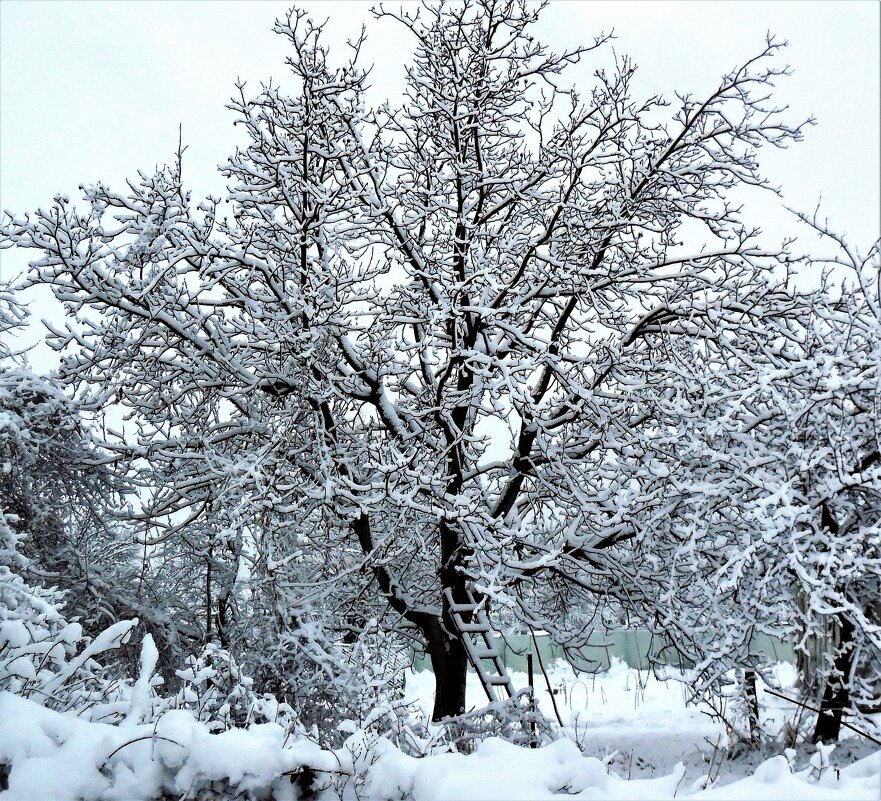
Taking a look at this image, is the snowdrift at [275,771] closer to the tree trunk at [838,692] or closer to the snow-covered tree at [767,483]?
the snow-covered tree at [767,483]

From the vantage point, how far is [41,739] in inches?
102

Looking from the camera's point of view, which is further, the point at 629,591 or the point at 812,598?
the point at 629,591

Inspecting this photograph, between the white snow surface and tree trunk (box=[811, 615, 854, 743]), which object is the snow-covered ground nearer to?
the white snow surface

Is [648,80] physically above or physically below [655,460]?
above

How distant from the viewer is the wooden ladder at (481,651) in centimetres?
572

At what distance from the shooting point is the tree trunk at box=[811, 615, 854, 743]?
5.58 metres

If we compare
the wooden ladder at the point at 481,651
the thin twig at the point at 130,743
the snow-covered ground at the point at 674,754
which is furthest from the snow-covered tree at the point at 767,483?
the thin twig at the point at 130,743

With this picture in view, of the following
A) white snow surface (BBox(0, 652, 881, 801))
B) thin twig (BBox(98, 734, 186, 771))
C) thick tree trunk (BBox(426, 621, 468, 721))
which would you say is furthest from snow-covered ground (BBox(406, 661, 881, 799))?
thin twig (BBox(98, 734, 186, 771))

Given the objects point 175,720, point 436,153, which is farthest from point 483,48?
point 175,720

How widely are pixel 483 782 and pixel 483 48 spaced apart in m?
6.65

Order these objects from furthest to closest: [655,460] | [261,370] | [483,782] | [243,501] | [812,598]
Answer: [261,370], [655,460], [243,501], [812,598], [483,782]

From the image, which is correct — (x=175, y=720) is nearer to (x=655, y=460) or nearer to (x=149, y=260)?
(x=655, y=460)

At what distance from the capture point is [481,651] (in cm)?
607

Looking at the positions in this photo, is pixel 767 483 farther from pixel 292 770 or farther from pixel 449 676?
pixel 292 770
